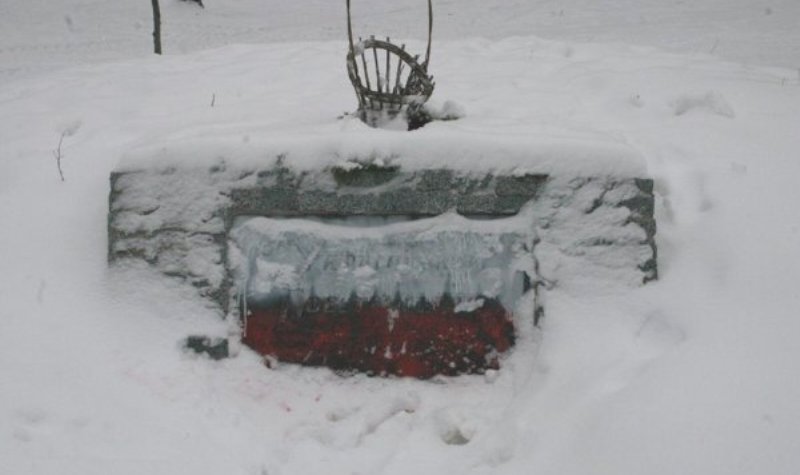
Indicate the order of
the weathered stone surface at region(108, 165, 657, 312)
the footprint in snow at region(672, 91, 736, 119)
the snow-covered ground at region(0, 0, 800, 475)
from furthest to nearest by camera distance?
the footprint in snow at region(672, 91, 736, 119), the weathered stone surface at region(108, 165, 657, 312), the snow-covered ground at region(0, 0, 800, 475)

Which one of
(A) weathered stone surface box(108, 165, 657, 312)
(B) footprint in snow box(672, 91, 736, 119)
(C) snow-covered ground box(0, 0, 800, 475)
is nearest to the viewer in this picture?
(C) snow-covered ground box(0, 0, 800, 475)

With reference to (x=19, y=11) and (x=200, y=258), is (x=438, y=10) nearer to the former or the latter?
(x=19, y=11)

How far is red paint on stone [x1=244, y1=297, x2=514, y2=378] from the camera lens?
262cm

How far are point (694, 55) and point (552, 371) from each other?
14.8 feet

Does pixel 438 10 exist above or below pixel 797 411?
above

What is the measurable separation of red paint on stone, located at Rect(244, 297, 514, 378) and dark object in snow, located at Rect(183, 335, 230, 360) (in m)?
0.11

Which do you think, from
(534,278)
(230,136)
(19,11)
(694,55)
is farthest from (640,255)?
(19,11)

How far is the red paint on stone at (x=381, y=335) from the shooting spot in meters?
2.62

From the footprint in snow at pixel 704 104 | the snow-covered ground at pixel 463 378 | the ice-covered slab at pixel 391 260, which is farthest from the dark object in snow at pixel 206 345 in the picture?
the footprint in snow at pixel 704 104

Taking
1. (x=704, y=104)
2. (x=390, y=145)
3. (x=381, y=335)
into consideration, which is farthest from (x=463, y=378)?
(x=704, y=104)

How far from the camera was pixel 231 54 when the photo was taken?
6004 mm

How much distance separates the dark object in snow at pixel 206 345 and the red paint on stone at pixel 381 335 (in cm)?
11

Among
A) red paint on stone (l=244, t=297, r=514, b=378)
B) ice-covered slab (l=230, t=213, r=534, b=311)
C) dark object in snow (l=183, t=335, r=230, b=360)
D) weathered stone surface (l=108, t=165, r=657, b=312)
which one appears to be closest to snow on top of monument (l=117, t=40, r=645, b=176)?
weathered stone surface (l=108, t=165, r=657, b=312)

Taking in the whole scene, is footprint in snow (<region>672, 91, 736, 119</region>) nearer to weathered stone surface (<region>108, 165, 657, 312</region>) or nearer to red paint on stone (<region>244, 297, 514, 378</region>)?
weathered stone surface (<region>108, 165, 657, 312</region>)
